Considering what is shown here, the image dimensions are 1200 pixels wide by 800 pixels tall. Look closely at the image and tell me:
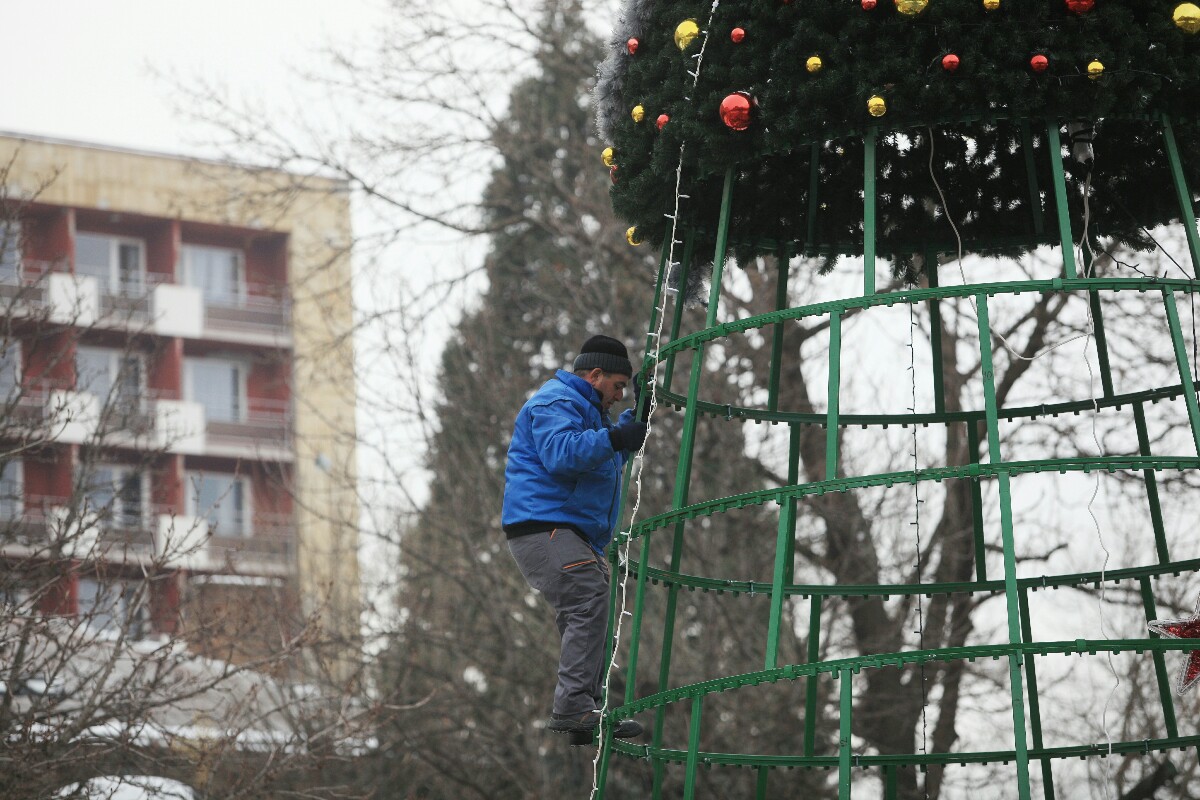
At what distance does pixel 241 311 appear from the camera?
1601 inches

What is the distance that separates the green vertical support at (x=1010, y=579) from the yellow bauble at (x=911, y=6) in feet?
4.41

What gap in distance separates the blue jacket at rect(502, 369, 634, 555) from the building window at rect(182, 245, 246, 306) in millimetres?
33718

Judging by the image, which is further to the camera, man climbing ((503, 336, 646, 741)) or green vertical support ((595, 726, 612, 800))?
man climbing ((503, 336, 646, 741))

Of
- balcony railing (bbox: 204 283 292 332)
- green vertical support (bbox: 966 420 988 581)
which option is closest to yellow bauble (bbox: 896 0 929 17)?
green vertical support (bbox: 966 420 988 581)

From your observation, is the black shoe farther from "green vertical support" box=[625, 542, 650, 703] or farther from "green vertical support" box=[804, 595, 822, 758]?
"green vertical support" box=[804, 595, 822, 758]

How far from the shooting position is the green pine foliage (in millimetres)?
7293

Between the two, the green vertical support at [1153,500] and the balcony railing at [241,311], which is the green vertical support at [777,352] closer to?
the green vertical support at [1153,500]

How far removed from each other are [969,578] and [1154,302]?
3.41 metres

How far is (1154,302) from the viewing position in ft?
56.2

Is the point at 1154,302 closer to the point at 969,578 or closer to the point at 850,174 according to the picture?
the point at 969,578

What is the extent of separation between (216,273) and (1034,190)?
112 feet

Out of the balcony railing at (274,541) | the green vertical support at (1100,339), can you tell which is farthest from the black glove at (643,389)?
the balcony railing at (274,541)

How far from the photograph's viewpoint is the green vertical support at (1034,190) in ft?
29.8

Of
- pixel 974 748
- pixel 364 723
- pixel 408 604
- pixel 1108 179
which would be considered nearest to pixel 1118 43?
pixel 1108 179
